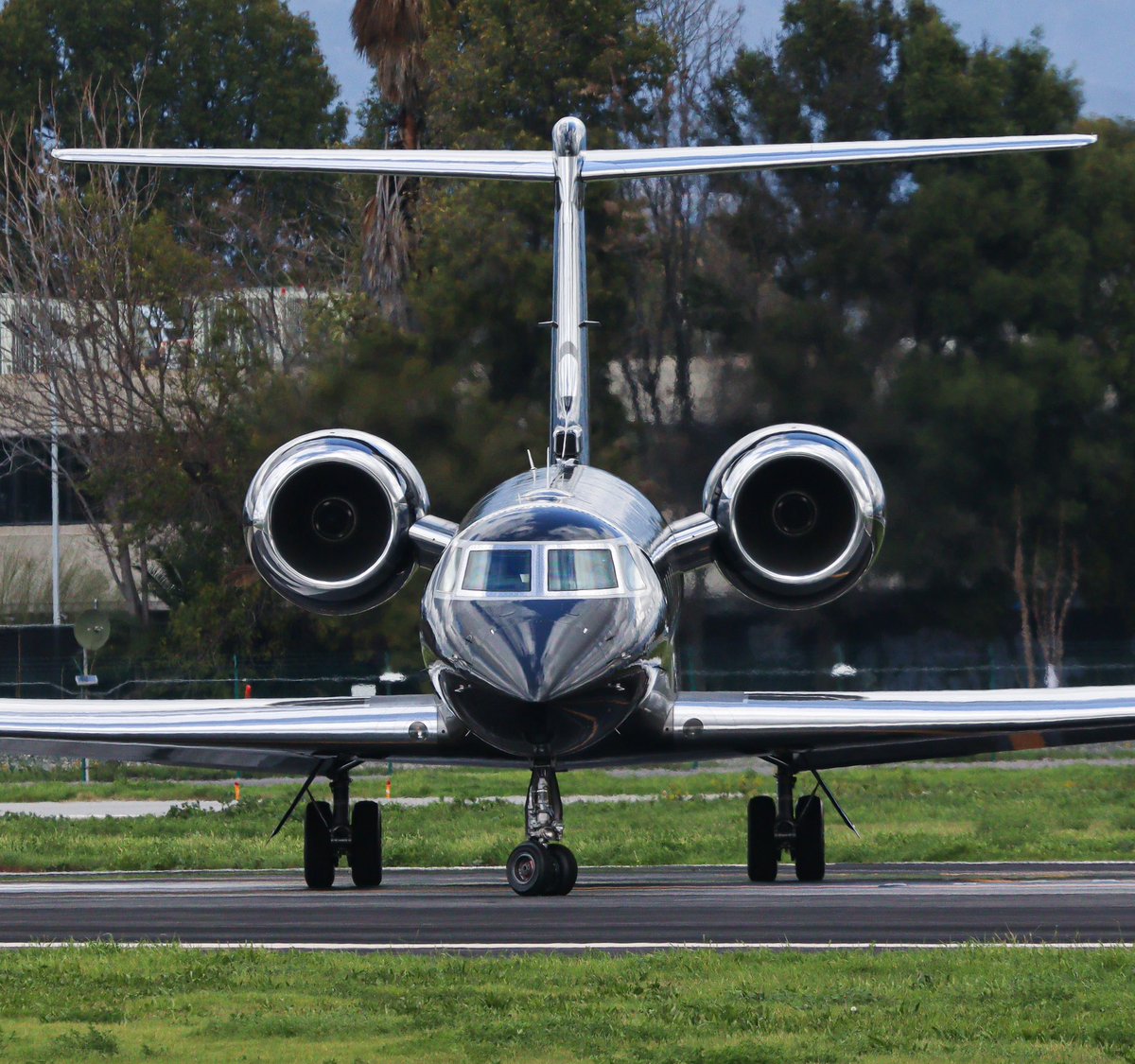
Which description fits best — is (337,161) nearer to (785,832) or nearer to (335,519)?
(335,519)

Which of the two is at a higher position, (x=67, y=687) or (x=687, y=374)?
(x=687, y=374)

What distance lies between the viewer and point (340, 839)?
18.6m

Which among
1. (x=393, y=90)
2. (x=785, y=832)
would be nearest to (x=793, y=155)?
(x=785, y=832)

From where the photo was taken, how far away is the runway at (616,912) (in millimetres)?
12461

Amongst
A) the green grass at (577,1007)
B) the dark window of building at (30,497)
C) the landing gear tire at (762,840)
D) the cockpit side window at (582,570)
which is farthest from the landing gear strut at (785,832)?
the dark window of building at (30,497)

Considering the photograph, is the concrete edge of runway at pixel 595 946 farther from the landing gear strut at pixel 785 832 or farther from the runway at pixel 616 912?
the landing gear strut at pixel 785 832

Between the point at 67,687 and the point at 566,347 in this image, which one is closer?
the point at 566,347

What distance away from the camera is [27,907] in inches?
633

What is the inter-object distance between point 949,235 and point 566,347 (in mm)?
18768

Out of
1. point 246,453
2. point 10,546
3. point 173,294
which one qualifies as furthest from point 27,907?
point 10,546

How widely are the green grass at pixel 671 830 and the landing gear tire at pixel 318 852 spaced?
3047 mm

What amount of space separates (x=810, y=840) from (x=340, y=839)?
4021 millimetres

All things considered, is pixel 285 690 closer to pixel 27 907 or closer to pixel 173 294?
pixel 173 294

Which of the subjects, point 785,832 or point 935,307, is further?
point 935,307
